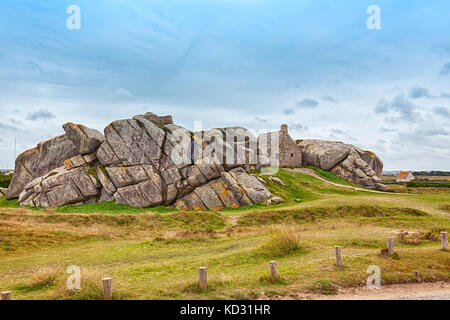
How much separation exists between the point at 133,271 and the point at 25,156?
5109cm

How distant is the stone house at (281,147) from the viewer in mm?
64812

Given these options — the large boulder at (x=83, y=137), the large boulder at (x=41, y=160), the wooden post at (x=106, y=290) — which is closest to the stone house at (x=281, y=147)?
the large boulder at (x=83, y=137)

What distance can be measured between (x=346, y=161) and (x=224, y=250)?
164 ft

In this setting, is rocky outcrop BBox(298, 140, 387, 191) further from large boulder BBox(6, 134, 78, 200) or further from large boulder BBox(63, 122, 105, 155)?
large boulder BBox(6, 134, 78, 200)

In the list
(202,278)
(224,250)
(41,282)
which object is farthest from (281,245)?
(41,282)

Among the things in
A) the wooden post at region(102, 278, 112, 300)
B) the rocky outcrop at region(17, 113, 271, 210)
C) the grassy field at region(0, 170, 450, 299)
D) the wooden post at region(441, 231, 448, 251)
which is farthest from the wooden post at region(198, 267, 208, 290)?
the rocky outcrop at region(17, 113, 271, 210)

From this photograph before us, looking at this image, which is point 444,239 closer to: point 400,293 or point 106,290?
point 400,293

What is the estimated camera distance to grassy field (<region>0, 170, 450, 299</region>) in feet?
43.4

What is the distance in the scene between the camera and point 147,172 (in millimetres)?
47406

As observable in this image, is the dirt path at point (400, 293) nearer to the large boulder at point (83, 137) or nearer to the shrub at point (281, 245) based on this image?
the shrub at point (281, 245)

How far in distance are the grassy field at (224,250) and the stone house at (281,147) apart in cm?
2184

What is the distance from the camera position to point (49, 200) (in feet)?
152

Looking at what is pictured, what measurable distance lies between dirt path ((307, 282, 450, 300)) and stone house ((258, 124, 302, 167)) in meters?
50.3

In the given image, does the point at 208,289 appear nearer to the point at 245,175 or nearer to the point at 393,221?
the point at 393,221
